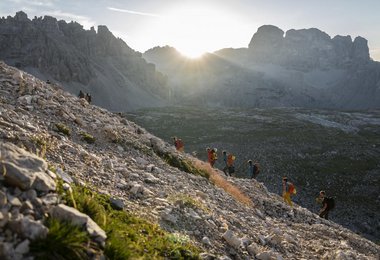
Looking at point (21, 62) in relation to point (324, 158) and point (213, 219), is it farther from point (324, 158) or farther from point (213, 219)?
point (213, 219)

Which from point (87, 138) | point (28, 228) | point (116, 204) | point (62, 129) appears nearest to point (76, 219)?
point (28, 228)

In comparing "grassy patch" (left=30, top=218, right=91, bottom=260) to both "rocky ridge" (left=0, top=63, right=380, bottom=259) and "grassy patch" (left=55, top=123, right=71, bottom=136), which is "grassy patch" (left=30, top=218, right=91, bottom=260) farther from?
"grassy patch" (left=55, top=123, right=71, bottom=136)

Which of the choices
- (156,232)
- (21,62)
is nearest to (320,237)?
(156,232)

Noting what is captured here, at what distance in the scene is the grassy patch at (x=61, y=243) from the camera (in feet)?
17.2

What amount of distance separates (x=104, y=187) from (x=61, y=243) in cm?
439

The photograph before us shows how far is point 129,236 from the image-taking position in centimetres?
696

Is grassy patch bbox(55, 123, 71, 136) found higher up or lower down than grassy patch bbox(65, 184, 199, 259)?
higher up

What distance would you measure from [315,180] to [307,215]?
41.2 m

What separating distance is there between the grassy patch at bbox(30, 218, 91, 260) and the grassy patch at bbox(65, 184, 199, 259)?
49 centimetres

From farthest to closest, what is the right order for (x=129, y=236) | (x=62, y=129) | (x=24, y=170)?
(x=62, y=129)
(x=129, y=236)
(x=24, y=170)

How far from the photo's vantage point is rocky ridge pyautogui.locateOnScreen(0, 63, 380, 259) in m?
5.89

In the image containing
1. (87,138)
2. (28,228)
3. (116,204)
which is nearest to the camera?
(28,228)

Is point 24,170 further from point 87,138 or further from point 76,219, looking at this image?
point 87,138

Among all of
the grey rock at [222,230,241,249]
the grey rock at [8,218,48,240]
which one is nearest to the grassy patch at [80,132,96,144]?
the grey rock at [222,230,241,249]
